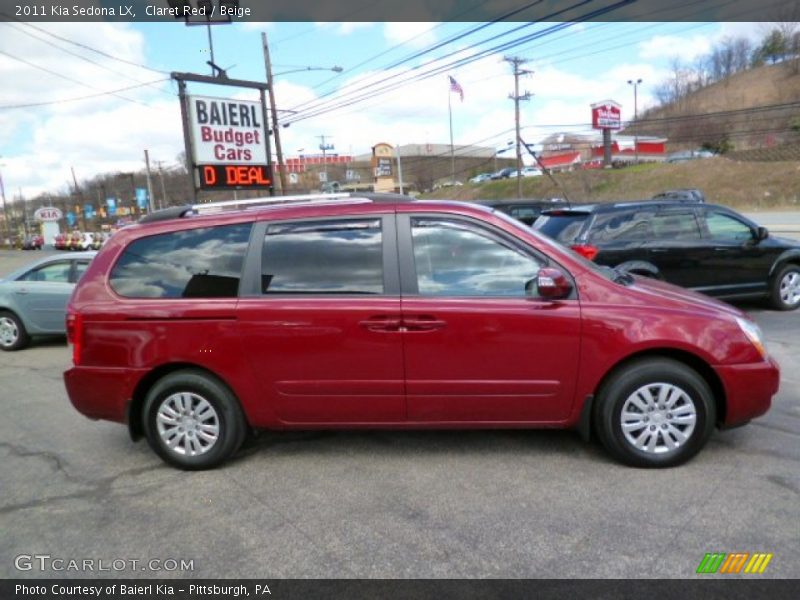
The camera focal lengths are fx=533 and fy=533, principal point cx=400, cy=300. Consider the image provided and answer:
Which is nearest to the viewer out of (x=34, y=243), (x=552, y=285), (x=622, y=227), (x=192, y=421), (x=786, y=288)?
(x=552, y=285)

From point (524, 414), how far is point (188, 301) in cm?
233

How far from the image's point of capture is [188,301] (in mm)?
3535

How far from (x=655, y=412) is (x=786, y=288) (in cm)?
611

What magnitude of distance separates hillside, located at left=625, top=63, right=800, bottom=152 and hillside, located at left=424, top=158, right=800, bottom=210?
12.4 meters

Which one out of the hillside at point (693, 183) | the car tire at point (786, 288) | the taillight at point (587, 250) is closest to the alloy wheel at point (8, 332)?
the taillight at point (587, 250)

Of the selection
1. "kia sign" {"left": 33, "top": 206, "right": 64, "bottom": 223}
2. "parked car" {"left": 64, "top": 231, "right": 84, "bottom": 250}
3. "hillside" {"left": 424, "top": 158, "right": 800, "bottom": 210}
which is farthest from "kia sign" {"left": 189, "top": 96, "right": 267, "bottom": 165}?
"kia sign" {"left": 33, "top": 206, "right": 64, "bottom": 223}

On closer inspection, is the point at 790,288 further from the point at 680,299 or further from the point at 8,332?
the point at 8,332

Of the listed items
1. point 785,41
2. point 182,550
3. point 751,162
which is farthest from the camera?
point 785,41

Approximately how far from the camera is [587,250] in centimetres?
677

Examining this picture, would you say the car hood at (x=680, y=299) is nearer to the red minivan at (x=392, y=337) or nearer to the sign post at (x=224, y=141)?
the red minivan at (x=392, y=337)

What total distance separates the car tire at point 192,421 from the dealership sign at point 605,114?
66307 mm

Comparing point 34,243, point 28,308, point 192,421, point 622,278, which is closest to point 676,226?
point 622,278

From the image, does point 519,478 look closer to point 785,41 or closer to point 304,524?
point 304,524

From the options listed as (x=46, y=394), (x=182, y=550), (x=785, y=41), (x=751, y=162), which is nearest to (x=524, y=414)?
(x=182, y=550)
